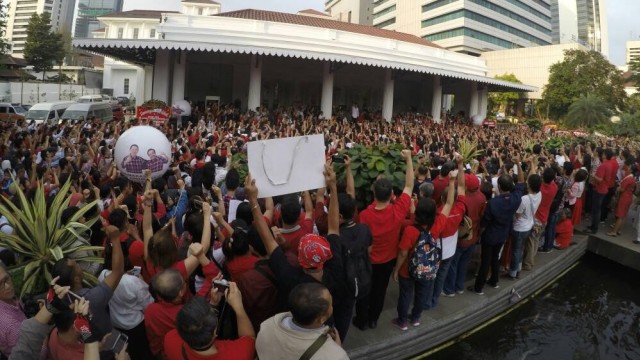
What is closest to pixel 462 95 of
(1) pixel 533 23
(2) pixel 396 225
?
(2) pixel 396 225

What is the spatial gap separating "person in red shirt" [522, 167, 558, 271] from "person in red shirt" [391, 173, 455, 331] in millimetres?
2337

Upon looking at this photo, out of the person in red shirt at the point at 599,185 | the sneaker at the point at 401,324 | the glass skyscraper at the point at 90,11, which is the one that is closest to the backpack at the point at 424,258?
the sneaker at the point at 401,324

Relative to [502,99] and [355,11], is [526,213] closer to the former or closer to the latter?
[502,99]

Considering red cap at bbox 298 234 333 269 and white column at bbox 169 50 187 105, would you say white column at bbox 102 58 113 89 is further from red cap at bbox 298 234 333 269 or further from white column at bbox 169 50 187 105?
red cap at bbox 298 234 333 269

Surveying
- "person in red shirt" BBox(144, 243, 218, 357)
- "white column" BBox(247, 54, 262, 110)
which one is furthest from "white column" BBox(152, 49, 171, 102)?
"person in red shirt" BBox(144, 243, 218, 357)

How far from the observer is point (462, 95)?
90.7 ft

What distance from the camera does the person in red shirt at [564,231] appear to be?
282 inches

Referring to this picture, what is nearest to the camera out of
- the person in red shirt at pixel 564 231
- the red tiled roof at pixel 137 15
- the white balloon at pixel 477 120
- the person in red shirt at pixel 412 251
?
the person in red shirt at pixel 412 251

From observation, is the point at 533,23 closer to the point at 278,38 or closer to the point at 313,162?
the point at 278,38

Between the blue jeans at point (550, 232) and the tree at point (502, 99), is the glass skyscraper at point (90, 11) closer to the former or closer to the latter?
the tree at point (502, 99)

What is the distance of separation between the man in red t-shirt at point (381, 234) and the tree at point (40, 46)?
52.8 metres

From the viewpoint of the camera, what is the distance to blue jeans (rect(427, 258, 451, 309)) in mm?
4637

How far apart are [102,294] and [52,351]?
1.33ft

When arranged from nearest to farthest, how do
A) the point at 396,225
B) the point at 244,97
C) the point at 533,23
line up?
A: the point at 396,225 → the point at 244,97 → the point at 533,23
